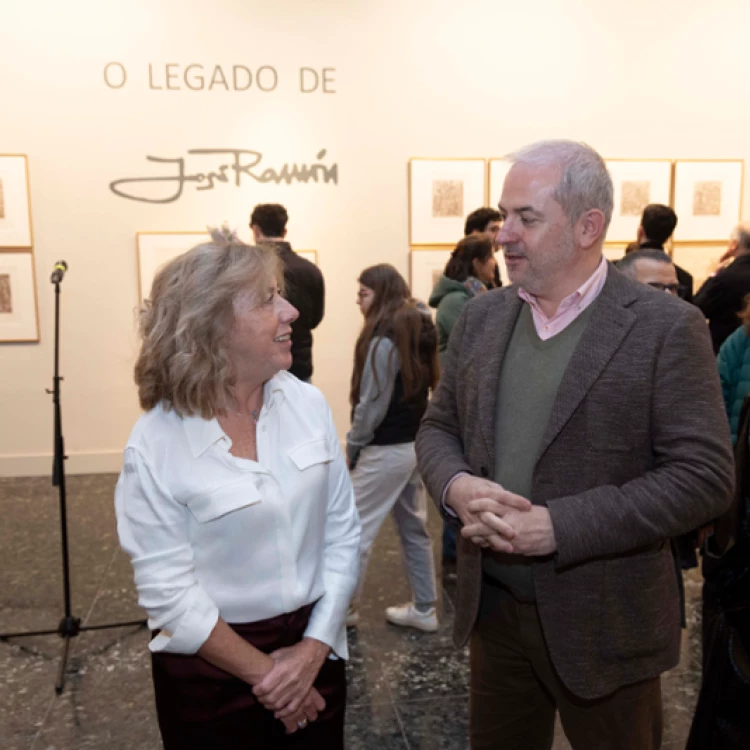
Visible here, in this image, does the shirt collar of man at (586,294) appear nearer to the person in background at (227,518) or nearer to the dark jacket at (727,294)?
the person in background at (227,518)

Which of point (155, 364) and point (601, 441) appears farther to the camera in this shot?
point (155, 364)

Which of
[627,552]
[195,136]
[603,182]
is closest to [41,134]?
[195,136]

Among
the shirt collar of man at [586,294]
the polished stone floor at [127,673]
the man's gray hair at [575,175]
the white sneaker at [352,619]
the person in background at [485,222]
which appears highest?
the person in background at [485,222]

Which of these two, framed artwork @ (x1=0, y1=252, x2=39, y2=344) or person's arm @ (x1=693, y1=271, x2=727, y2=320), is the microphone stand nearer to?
framed artwork @ (x1=0, y1=252, x2=39, y2=344)

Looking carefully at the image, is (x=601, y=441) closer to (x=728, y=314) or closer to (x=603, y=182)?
(x=603, y=182)

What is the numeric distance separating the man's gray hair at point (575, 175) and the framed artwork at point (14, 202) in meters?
4.72

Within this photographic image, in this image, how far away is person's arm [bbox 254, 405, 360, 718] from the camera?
5.10 ft

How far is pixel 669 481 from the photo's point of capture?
4.60ft

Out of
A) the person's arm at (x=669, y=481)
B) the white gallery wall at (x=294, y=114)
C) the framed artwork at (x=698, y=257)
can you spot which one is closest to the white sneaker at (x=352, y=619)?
the person's arm at (x=669, y=481)

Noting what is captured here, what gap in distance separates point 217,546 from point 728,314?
3539 mm

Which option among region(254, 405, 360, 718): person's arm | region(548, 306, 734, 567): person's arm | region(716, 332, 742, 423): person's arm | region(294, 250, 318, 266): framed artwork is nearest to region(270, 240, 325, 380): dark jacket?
region(294, 250, 318, 266): framed artwork

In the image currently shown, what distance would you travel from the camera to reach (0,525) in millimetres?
4555

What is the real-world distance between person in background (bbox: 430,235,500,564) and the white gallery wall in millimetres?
1750

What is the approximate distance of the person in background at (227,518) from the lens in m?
1.49
